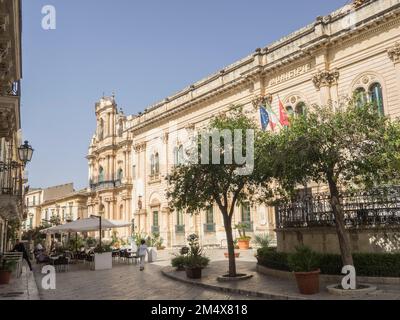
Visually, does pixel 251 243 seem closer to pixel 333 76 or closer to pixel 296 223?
pixel 333 76

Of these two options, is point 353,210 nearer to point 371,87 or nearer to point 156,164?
point 371,87

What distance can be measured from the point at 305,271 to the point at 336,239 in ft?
8.54

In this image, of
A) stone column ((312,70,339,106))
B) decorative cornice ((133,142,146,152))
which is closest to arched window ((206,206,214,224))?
decorative cornice ((133,142,146,152))

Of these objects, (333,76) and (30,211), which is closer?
(333,76)

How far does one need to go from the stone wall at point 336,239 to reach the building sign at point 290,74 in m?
13.3

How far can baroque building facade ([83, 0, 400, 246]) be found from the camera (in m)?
21.1

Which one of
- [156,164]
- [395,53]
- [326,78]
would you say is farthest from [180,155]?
[156,164]

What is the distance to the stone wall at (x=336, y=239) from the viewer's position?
1127cm

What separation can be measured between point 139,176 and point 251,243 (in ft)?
53.5

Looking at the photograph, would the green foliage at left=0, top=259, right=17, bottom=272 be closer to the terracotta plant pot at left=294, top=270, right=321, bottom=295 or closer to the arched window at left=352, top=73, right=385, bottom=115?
the terracotta plant pot at left=294, top=270, right=321, bottom=295

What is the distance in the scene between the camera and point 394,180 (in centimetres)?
1114

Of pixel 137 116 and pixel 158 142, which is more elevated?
pixel 137 116
